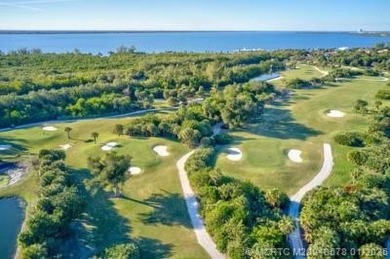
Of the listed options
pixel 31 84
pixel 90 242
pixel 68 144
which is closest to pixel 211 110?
pixel 68 144

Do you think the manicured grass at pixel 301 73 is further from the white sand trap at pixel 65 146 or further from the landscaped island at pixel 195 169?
the white sand trap at pixel 65 146

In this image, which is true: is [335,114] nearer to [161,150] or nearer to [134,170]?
[161,150]

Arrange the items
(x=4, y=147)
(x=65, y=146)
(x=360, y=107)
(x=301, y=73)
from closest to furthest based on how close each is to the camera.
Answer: (x=4, y=147), (x=65, y=146), (x=360, y=107), (x=301, y=73)

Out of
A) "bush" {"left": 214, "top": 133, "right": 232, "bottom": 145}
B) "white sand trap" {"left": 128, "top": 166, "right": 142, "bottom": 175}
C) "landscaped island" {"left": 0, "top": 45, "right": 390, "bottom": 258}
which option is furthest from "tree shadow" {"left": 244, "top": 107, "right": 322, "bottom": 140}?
"white sand trap" {"left": 128, "top": 166, "right": 142, "bottom": 175}

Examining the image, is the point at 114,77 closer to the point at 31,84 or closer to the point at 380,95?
the point at 31,84

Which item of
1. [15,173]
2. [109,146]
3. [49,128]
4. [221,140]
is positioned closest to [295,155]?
[221,140]
